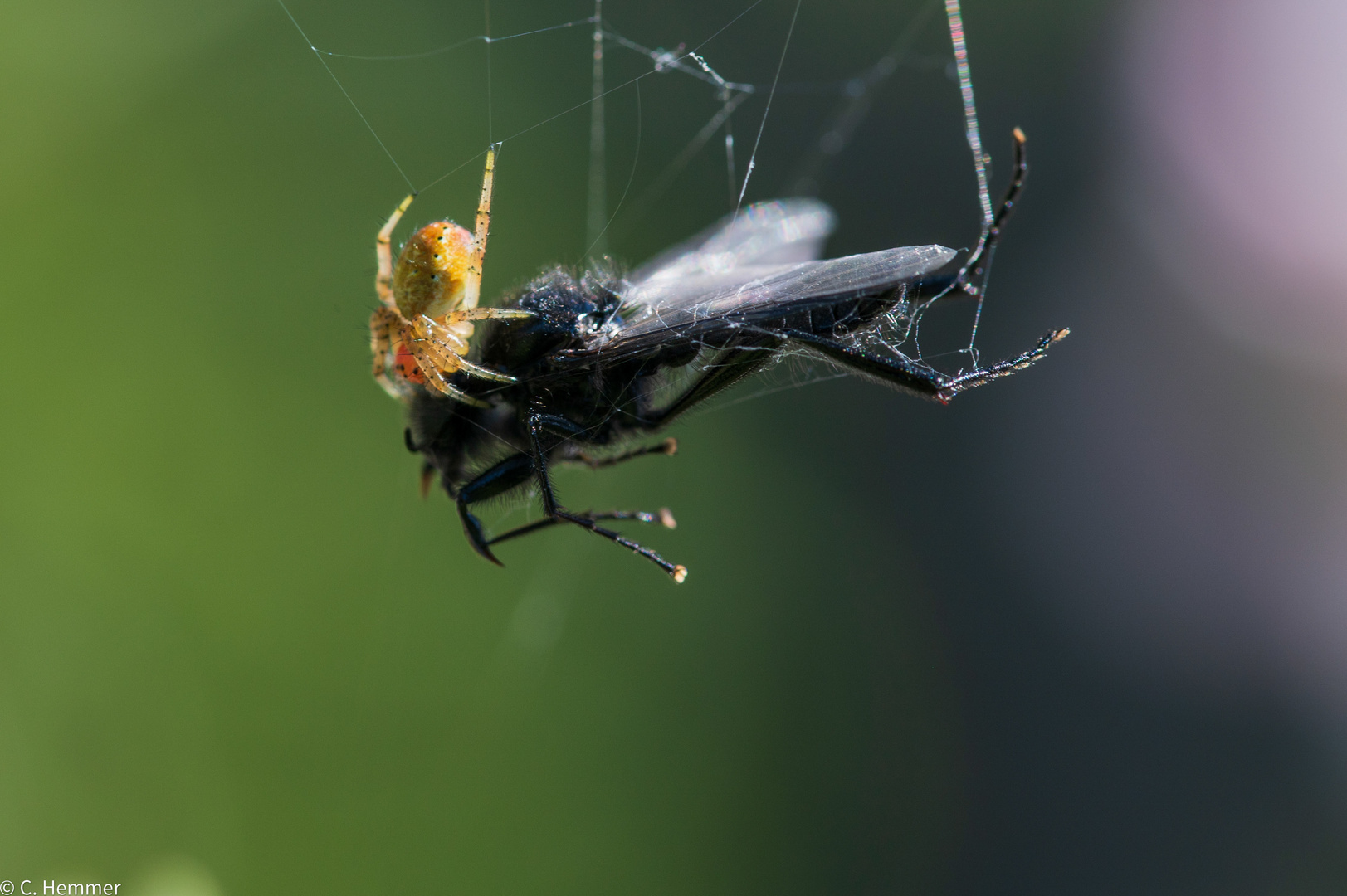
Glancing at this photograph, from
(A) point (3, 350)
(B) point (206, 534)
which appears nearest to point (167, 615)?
(B) point (206, 534)

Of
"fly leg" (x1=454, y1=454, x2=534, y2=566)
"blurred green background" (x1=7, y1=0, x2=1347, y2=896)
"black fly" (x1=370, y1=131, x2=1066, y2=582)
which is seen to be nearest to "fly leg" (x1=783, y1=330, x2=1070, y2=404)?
"black fly" (x1=370, y1=131, x2=1066, y2=582)

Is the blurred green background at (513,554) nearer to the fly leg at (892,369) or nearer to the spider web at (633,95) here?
the spider web at (633,95)

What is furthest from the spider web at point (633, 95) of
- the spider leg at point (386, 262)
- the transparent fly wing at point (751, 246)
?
the spider leg at point (386, 262)

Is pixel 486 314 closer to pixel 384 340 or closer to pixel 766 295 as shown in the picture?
pixel 384 340

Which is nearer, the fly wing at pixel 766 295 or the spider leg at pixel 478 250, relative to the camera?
the fly wing at pixel 766 295

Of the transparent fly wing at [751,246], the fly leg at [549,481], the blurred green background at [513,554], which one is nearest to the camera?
the fly leg at [549,481]

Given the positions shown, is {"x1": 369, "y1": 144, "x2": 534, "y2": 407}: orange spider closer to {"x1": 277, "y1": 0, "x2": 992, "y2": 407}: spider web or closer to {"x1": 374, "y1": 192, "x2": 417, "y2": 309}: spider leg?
{"x1": 374, "y1": 192, "x2": 417, "y2": 309}: spider leg

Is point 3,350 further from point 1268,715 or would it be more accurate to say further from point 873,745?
point 1268,715

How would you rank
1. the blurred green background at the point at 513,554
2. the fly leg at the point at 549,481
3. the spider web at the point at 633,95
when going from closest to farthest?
the fly leg at the point at 549,481 < the blurred green background at the point at 513,554 < the spider web at the point at 633,95
